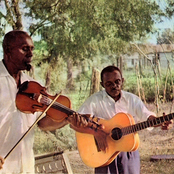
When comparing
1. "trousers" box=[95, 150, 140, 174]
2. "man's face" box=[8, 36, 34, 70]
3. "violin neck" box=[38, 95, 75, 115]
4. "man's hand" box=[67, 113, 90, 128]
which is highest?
"man's face" box=[8, 36, 34, 70]

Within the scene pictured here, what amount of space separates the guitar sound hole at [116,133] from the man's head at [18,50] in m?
0.78

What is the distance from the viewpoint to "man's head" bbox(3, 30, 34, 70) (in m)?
1.72

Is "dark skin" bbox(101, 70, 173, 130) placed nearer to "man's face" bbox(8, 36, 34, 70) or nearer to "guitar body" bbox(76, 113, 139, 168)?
"guitar body" bbox(76, 113, 139, 168)

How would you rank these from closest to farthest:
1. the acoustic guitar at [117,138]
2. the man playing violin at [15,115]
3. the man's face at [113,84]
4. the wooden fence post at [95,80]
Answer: the man playing violin at [15,115] < the acoustic guitar at [117,138] < the man's face at [113,84] < the wooden fence post at [95,80]

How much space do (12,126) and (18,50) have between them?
0.41 m

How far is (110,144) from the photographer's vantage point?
2146mm

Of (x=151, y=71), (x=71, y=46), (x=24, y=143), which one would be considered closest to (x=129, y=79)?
(x=151, y=71)

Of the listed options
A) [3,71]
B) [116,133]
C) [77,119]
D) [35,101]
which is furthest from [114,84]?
[3,71]

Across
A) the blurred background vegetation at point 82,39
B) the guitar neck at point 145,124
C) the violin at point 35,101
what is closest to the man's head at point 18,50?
the violin at point 35,101

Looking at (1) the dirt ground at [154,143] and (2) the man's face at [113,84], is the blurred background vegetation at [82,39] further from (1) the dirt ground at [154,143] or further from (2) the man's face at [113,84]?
(2) the man's face at [113,84]

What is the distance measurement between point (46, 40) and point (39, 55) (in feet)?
0.51

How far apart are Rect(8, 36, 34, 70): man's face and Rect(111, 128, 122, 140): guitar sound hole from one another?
776 millimetres

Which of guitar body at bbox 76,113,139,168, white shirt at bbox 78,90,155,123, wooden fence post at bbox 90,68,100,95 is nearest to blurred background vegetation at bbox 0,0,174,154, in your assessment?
wooden fence post at bbox 90,68,100,95

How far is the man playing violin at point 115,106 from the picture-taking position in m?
2.13
